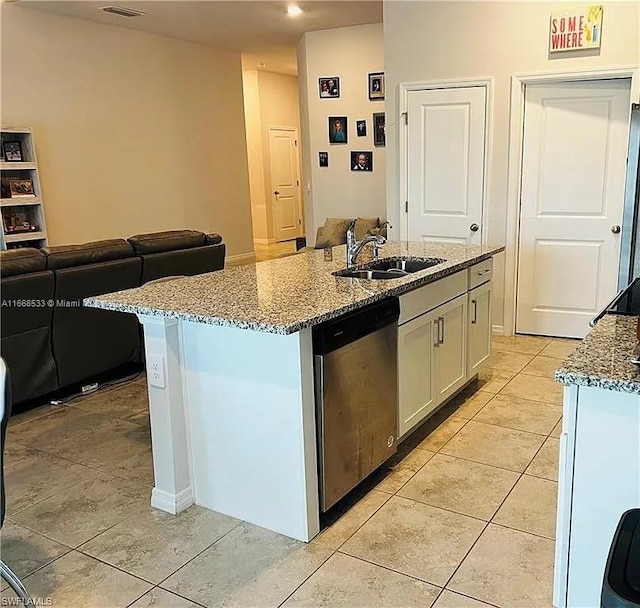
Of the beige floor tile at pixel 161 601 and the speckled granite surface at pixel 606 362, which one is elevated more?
the speckled granite surface at pixel 606 362

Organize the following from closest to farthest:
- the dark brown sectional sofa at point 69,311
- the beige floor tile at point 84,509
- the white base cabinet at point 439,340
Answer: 1. the beige floor tile at point 84,509
2. the white base cabinet at point 439,340
3. the dark brown sectional sofa at point 69,311

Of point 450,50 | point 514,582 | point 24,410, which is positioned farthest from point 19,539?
point 450,50

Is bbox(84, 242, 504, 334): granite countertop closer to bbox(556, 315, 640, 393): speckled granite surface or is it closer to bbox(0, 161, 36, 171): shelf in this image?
bbox(556, 315, 640, 393): speckled granite surface

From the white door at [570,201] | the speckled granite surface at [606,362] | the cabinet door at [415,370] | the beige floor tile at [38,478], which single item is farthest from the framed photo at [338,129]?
the speckled granite surface at [606,362]

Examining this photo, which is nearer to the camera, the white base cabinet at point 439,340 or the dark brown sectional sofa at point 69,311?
the white base cabinet at point 439,340

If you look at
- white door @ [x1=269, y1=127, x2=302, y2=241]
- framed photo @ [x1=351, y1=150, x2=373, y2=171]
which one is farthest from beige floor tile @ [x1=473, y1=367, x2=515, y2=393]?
white door @ [x1=269, y1=127, x2=302, y2=241]

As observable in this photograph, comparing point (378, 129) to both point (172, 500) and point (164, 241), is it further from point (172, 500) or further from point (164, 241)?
point (172, 500)

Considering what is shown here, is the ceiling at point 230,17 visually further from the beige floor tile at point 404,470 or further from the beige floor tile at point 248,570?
the beige floor tile at point 248,570

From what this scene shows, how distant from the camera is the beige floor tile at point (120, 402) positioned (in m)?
3.78

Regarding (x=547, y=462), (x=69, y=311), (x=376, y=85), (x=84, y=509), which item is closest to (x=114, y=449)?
(x=84, y=509)

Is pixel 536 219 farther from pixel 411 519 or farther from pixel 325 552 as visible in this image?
pixel 325 552

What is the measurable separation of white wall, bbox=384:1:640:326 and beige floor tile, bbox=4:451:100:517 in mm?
3610

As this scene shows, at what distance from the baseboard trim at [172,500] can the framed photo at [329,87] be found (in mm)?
5830

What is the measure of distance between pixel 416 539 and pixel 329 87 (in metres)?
6.14
